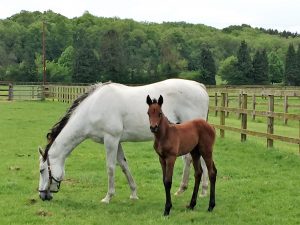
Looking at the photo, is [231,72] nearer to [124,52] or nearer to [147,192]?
[124,52]

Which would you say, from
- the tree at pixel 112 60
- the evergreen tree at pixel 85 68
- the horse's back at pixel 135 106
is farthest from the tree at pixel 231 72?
the horse's back at pixel 135 106

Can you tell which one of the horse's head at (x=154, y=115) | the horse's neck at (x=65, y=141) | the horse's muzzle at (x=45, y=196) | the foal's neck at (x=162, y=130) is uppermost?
the horse's head at (x=154, y=115)

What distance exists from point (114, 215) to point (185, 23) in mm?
137869

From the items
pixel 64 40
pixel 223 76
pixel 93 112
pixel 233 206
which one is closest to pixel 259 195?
pixel 233 206

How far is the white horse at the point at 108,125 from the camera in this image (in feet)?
23.2

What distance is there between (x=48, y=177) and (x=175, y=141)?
2.13 metres

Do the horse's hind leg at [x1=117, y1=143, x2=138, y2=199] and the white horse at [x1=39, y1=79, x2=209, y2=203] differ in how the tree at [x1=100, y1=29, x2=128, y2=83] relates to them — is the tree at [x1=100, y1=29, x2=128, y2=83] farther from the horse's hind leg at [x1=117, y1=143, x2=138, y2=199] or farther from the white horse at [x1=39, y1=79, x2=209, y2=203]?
the horse's hind leg at [x1=117, y1=143, x2=138, y2=199]

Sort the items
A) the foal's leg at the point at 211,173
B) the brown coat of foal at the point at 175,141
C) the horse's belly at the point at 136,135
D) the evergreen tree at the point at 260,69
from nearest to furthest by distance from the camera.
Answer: the brown coat of foal at the point at 175,141 → the foal's leg at the point at 211,173 → the horse's belly at the point at 136,135 → the evergreen tree at the point at 260,69

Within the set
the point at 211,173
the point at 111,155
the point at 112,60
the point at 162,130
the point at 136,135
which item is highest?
the point at 112,60

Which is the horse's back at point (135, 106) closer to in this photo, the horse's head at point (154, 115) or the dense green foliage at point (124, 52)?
the horse's head at point (154, 115)

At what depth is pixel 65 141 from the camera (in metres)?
7.24

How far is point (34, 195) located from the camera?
7359 mm

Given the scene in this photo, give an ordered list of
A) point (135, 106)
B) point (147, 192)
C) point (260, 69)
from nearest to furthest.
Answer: point (135, 106)
point (147, 192)
point (260, 69)

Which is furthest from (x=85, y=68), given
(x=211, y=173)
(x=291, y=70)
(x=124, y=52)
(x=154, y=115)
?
(x=154, y=115)
